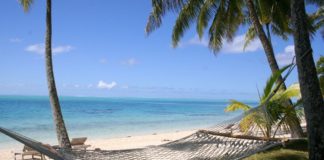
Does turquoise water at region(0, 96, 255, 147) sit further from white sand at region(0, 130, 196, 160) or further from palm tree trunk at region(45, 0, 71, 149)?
palm tree trunk at region(45, 0, 71, 149)

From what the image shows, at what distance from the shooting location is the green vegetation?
5.01 metres

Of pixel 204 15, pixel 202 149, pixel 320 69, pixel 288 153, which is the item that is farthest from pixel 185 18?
pixel 202 149

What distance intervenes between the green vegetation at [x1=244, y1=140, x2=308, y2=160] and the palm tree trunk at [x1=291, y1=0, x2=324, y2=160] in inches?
64.2

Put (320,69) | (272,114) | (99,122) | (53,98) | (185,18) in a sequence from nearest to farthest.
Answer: (272,114), (53,98), (320,69), (185,18), (99,122)

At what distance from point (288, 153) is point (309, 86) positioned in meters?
1.90

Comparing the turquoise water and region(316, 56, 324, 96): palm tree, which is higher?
region(316, 56, 324, 96): palm tree

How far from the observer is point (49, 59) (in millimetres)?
5848

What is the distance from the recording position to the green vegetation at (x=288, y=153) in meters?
5.01

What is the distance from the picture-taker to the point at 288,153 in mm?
5164

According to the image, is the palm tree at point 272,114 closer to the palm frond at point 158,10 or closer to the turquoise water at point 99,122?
the palm frond at point 158,10

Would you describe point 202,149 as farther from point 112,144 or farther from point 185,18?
point 112,144

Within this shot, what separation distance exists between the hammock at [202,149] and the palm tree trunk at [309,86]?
647mm

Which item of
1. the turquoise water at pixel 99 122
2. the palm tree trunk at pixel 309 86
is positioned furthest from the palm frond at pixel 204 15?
the turquoise water at pixel 99 122

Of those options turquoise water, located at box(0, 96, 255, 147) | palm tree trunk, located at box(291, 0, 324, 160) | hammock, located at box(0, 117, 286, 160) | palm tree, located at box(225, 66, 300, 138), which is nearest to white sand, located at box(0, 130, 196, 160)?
turquoise water, located at box(0, 96, 255, 147)
